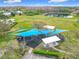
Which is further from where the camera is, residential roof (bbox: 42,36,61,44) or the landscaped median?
residential roof (bbox: 42,36,61,44)

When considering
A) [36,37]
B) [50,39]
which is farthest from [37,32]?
[50,39]

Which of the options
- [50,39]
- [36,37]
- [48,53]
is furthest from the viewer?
[36,37]

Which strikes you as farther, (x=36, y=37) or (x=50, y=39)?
(x=36, y=37)

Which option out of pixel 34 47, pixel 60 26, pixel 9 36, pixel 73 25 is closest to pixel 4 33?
pixel 9 36

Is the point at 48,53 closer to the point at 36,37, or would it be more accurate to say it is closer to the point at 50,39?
the point at 50,39

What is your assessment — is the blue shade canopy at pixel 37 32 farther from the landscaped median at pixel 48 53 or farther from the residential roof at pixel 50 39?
the landscaped median at pixel 48 53

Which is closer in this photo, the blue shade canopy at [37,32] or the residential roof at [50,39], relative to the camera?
the residential roof at [50,39]

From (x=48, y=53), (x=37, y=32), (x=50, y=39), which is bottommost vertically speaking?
(x=48, y=53)

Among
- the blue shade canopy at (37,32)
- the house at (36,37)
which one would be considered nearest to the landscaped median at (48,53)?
the house at (36,37)

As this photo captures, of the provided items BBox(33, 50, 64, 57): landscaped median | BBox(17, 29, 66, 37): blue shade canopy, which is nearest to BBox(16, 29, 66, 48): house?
BBox(17, 29, 66, 37): blue shade canopy

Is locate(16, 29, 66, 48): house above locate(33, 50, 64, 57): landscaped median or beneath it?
above

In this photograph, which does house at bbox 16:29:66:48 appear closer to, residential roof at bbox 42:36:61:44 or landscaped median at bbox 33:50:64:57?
residential roof at bbox 42:36:61:44
